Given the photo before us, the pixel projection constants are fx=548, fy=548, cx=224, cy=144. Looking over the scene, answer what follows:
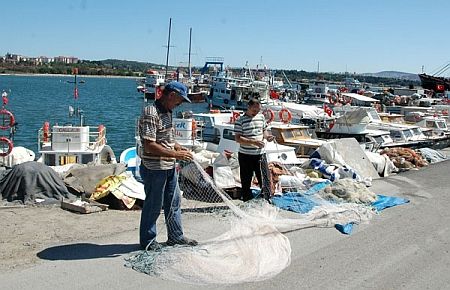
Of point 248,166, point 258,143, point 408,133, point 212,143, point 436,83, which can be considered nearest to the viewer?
point 258,143

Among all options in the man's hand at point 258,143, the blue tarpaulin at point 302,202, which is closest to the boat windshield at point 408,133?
the blue tarpaulin at point 302,202

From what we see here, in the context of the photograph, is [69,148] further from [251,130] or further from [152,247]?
[152,247]

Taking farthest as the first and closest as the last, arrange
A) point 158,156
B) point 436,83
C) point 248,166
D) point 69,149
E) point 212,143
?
point 436,83, point 212,143, point 69,149, point 248,166, point 158,156

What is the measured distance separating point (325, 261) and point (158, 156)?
7.37ft

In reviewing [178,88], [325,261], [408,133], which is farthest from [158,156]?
[408,133]

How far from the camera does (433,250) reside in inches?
273

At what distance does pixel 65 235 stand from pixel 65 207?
1334mm

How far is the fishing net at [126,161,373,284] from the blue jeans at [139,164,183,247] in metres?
0.08

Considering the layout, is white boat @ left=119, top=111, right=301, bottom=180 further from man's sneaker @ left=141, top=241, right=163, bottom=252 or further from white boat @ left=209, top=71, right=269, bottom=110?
white boat @ left=209, top=71, right=269, bottom=110

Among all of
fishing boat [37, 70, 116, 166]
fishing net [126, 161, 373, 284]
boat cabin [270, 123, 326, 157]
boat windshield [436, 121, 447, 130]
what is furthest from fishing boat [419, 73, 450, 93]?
fishing net [126, 161, 373, 284]

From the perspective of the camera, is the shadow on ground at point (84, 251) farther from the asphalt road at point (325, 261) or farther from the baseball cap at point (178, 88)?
the baseball cap at point (178, 88)

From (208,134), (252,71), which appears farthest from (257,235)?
(252,71)

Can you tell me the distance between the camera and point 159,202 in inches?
245

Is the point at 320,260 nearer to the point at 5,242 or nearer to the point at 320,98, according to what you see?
the point at 5,242
